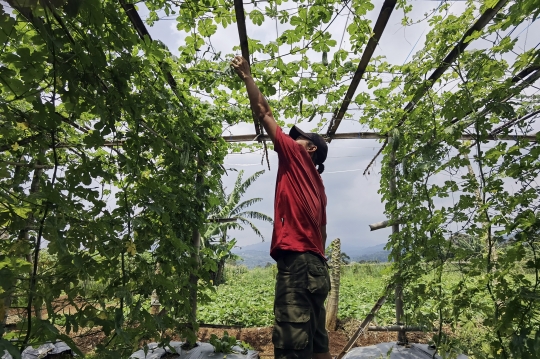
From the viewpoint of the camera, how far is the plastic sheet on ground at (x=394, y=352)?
3.60m

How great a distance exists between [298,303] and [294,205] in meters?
0.54

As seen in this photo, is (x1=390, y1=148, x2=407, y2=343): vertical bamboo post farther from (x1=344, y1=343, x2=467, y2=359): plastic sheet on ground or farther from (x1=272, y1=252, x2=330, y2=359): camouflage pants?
(x1=272, y1=252, x2=330, y2=359): camouflage pants

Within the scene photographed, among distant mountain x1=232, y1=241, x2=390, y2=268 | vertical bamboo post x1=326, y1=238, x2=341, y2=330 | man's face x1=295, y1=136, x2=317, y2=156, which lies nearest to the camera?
man's face x1=295, y1=136, x2=317, y2=156

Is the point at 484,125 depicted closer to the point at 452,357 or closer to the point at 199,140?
the point at 452,357

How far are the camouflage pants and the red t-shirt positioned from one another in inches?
2.5

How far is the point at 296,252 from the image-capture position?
1.77 m

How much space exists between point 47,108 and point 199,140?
219 centimetres

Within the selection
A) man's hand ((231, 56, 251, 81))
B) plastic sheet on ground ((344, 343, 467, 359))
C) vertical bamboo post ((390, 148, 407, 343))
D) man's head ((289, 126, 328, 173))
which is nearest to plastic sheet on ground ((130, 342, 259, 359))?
plastic sheet on ground ((344, 343, 467, 359))

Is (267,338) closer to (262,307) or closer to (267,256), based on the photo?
(262,307)

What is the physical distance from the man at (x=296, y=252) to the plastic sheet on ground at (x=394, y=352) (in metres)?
2.20

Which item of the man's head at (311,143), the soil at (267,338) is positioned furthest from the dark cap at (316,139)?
the soil at (267,338)

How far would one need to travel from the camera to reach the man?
1609mm

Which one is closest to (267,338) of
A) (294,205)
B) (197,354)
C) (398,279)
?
(197,354)

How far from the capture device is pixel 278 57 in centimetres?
316
